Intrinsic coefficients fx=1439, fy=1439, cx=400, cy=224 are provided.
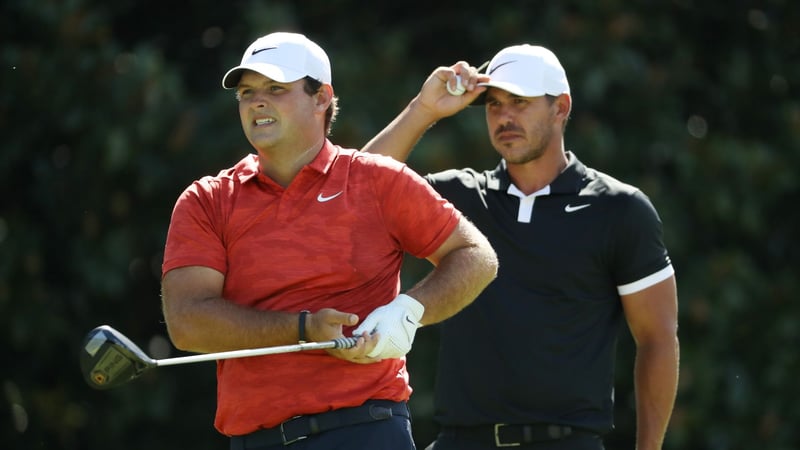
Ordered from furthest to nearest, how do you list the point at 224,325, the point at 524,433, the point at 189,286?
the point at 524,433, the point at 189,286, the point at 224,325

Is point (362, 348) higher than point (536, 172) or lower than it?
lower

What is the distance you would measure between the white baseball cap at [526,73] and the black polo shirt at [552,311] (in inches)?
16.9

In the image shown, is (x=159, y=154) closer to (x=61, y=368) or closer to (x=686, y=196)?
(x=61, y=368)

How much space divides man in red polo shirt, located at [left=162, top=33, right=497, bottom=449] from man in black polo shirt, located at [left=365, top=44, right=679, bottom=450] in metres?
0.95

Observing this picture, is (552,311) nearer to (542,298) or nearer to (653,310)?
(542,298)

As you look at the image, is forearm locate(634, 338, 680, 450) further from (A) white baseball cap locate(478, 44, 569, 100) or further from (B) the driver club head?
Answer: (B) the driver club head

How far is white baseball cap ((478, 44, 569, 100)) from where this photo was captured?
5.89m

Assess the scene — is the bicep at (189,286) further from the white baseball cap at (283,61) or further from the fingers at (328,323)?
the white baseball cap at (283,61)

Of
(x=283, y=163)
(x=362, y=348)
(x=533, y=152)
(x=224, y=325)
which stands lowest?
(x=362, y=348)

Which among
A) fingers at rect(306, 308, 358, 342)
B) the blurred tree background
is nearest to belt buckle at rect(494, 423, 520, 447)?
fingers at rect(306, 308, 358, 342)

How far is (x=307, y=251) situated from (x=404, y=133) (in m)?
1.48

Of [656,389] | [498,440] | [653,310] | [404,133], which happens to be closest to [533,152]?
[404,133]

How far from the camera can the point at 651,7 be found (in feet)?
40.5

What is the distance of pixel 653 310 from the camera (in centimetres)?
566
